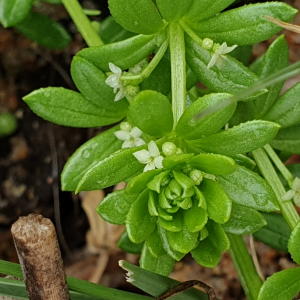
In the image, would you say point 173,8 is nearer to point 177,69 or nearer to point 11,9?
point 177,69

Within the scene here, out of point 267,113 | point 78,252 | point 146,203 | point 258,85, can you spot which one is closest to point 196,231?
point 146,203

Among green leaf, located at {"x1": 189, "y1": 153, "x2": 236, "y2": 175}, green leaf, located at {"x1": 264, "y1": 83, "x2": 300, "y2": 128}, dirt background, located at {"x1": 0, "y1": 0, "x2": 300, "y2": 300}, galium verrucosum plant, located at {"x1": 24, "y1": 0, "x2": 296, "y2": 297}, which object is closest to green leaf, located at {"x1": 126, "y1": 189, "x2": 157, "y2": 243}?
galium verrucosum plant, located at {"x1": 24, "y1": 0, "x2": 296, "y2": 297}

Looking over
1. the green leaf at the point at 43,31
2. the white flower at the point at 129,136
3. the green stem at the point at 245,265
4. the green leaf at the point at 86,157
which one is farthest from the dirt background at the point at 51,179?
the white flower at the point at 129,136

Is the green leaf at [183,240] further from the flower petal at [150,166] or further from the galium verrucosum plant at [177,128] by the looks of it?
the flower petal at [150,166]

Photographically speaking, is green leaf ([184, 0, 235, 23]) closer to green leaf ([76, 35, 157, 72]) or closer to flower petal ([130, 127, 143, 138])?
green leaf ([76, 35, 157, 72])

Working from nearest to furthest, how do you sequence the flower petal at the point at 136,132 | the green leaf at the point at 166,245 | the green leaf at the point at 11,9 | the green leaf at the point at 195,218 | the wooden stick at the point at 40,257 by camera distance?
the wooden stick at the point at 40,257 < the green leaf at the point at 195,218 < the green leaf at the point at 166,245 < the flower petal at the point at 136,132 < the green leaf at the point at 11,9

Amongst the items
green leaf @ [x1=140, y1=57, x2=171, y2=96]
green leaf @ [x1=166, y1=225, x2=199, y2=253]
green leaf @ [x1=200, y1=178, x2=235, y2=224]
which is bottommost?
green leaf @ [x1=166, y1=225, x2=199, y2=253]

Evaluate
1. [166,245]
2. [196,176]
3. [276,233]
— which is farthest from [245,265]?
[196,176]
